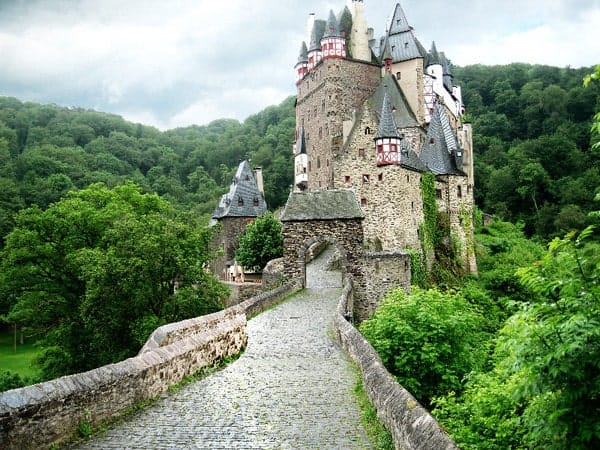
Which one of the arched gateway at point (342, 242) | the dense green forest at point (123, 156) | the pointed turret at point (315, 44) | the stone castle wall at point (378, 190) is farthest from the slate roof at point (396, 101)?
the dense green forest at point (123, 156)

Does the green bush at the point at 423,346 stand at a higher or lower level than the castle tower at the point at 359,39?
lower

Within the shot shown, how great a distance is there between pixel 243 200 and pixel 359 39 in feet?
53.3

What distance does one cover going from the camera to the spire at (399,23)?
4844 cm

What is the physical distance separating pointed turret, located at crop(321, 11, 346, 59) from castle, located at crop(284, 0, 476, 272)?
7 centimetres

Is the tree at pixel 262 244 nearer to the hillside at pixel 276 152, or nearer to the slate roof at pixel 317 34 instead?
the slate roof at pixel 317 34

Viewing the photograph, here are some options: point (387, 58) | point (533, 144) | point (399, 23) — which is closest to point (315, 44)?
point (387, 58)

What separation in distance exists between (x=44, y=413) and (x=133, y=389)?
2.06 m

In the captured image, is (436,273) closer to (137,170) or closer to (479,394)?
(479,394)

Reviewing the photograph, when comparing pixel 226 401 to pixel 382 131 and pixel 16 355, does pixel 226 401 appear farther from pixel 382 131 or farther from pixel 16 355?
pixel 16 355

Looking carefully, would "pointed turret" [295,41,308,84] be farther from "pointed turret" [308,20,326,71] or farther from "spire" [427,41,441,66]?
"spire" [427,41,441,66]

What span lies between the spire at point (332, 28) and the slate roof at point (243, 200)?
14.2m

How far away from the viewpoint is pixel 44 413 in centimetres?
643

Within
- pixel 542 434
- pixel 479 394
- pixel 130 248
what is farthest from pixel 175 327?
pixel 130 248

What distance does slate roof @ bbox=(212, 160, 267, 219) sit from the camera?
5197 centimetres
